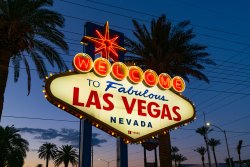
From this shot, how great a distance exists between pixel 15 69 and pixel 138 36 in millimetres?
9318

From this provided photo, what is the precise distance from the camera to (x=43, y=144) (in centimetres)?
8156

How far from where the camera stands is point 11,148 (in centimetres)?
4253

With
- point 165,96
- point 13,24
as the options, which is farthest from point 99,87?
point 13,24

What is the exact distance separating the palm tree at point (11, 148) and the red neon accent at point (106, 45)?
28543 mm

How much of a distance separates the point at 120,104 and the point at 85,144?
2630mm

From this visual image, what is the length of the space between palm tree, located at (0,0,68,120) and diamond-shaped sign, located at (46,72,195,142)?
568 centimetres

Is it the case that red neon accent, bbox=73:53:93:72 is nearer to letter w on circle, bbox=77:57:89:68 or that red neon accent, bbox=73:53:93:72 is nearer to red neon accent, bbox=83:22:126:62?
letter w on circle, bbox=77:57:89:68

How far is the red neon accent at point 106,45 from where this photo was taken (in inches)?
663

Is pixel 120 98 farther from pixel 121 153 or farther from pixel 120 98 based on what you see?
pixel 121 153

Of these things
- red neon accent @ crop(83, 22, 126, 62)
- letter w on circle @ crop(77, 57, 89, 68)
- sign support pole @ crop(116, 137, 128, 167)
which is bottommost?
sign support pole @ crop(116, 137, 128, 167)

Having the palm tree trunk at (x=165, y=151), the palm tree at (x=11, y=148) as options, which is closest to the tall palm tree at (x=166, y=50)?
the palm tree trunk at (x=165, y=151)

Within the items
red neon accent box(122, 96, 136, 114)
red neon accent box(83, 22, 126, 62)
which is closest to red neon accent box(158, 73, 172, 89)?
red neon accent box(122, 96, 136, 114)

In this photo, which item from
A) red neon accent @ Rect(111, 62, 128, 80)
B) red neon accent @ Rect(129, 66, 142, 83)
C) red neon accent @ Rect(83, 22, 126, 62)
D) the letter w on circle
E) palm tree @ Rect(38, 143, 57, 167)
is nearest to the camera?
the letter w on circle

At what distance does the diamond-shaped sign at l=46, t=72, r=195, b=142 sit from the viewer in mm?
14148
